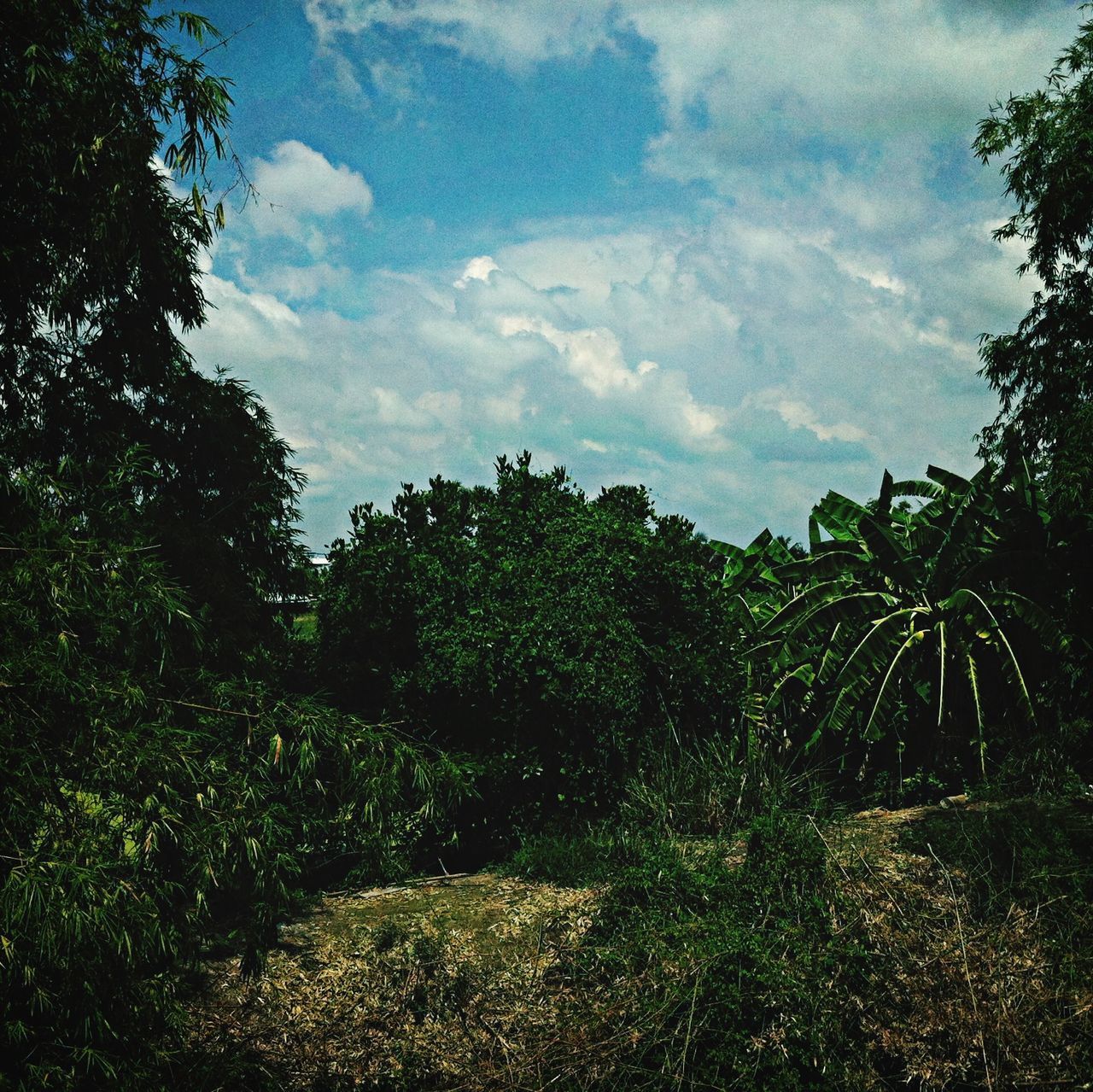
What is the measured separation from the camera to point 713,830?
7.28 m

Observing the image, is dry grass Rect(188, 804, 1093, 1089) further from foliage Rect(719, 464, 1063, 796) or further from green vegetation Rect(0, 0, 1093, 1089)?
foliage Rect(719, 464, 1063, 796)

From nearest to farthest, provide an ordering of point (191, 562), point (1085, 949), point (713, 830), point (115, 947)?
point (115, 947)
point (1085, 949)
point (191, 562)
point (713, 830)

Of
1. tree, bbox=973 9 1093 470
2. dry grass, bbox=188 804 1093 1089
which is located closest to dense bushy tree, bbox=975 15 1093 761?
tree, bbox=973 9 1093 470

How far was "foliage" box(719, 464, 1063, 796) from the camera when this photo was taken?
823 cm

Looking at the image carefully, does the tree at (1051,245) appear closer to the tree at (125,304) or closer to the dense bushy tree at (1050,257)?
the dense bushy tree at (1050,257)

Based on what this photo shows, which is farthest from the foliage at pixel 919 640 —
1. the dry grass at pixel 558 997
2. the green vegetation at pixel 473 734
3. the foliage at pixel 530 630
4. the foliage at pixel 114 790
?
the foliage at pixel 114 790

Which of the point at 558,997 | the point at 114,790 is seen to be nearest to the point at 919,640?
the point at 558,997

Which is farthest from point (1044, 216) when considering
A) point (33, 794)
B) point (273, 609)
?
point (33, 794)

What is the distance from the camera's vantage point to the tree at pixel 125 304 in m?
5.62

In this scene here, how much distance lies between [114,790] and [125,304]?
3.58 meters

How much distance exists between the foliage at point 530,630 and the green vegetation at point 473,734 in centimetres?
3

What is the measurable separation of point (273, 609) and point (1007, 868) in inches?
224

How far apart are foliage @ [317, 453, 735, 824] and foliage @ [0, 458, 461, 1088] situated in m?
1.05

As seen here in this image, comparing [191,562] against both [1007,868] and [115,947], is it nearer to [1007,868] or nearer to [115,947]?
[115,947]
